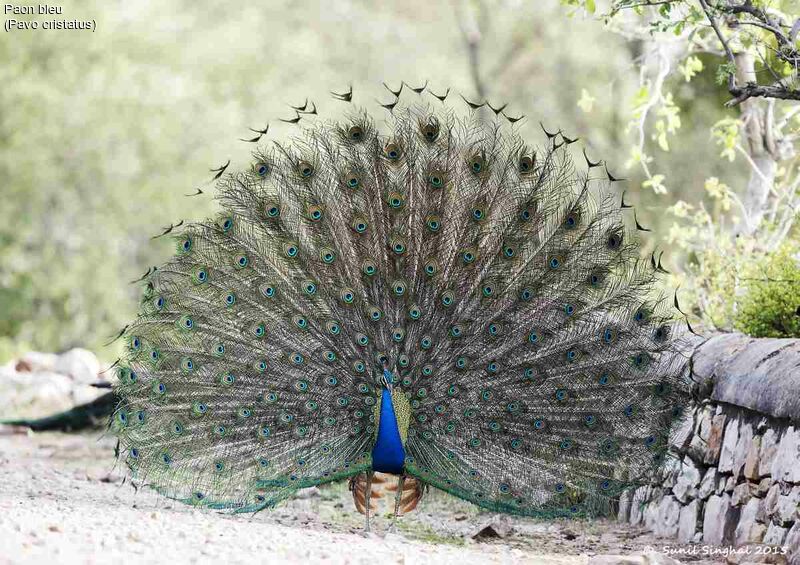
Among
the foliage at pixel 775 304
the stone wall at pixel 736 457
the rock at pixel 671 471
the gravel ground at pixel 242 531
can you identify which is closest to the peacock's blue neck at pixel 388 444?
the gravel ground at pixel 242 531

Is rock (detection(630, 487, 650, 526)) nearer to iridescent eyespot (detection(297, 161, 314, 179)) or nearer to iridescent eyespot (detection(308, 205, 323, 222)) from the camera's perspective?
iridescent eyespot (detection(308, 205, 323, 222))

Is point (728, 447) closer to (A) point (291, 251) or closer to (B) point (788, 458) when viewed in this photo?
(B) point (788, 458)

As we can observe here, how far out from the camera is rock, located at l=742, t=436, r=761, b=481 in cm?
728

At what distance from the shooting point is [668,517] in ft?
28.3

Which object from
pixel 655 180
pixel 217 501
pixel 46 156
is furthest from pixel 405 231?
pixel 46 156

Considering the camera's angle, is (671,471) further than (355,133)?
Yes

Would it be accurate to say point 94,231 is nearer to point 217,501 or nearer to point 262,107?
point 262,107

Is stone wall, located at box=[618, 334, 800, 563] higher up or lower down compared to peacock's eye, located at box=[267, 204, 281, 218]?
lower down

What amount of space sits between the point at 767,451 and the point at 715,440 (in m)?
0.96

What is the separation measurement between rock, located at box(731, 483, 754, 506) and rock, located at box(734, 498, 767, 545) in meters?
0.07

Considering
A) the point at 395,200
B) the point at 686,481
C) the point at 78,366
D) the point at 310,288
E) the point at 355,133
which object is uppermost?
the point at 355,133

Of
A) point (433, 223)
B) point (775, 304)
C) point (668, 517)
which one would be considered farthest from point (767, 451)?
point (433, 223)

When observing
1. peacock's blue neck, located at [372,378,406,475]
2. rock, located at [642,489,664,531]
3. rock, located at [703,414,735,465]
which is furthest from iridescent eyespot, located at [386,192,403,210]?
rock, located at [642,489,664,531]

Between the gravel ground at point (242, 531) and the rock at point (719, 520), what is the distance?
303 millimetres
